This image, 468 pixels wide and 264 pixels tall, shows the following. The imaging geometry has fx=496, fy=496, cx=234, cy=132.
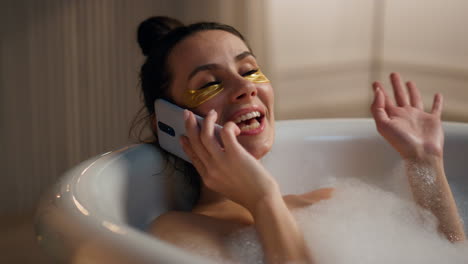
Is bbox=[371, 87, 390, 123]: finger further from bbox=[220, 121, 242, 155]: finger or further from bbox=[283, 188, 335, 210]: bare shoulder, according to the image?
bbox=[220, 121, 242, 155]: finger

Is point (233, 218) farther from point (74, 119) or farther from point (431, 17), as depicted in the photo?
point (431, 17)

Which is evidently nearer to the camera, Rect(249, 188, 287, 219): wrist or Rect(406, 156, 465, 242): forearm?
Rect(249, 188, 287, 219): wrist

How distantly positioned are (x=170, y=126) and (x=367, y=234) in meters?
0.52

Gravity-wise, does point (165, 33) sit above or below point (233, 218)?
above

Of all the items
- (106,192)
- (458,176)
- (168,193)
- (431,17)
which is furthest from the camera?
(431,17)

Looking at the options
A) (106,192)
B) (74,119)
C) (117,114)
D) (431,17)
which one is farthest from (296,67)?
(106,192)

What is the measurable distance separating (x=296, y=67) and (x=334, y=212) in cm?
243

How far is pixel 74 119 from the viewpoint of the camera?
2357 millimetres

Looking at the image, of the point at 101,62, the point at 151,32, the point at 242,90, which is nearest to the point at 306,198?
the point at 242,90

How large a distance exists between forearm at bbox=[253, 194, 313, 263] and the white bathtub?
0.80ft

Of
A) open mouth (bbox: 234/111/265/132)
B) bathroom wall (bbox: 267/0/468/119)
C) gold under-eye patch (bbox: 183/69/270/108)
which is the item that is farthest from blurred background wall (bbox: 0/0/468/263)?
open mouth (bbox: 234/111/265/132)

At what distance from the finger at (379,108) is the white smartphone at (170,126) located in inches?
21.5

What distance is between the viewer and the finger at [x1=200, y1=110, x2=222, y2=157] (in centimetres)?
101

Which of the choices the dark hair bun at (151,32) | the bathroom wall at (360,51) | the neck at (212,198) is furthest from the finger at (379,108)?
the bathroom wall at (360,51)
